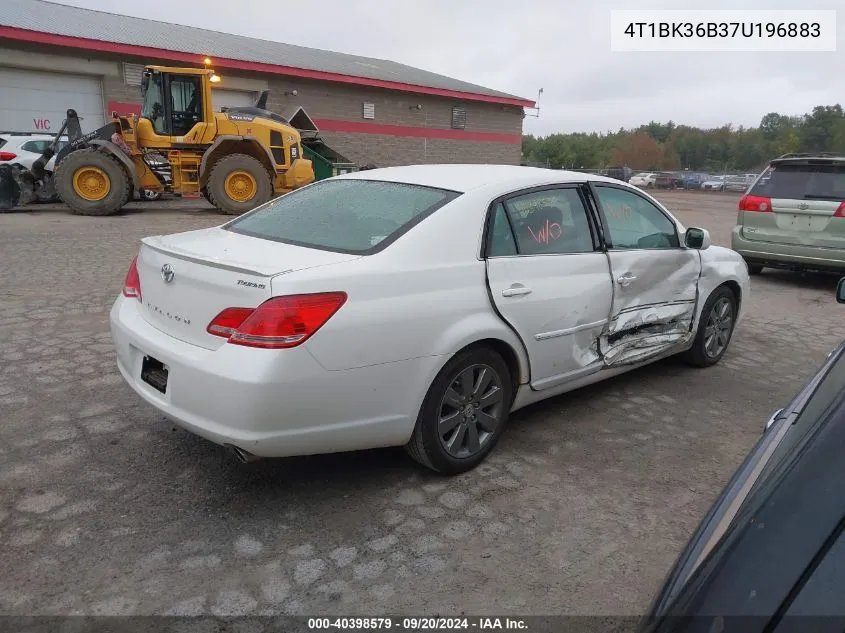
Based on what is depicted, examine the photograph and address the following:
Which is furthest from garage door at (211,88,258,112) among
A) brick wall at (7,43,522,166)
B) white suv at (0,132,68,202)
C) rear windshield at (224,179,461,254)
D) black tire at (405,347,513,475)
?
black tire at (405,347,513,475)

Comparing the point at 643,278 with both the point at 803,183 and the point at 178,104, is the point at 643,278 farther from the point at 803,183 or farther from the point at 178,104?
the point at 178,104

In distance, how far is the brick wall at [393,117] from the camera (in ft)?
67.6

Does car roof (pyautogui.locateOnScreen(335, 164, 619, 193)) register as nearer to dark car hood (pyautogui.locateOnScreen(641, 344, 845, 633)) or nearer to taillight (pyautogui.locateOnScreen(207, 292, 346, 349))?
taillight (pyautogui.locateOnScreen(207, 292, 346, 349))

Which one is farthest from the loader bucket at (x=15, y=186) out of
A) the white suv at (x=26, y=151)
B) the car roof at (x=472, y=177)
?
the car roof at (x=472, y=177)

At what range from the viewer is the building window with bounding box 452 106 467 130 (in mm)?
25812

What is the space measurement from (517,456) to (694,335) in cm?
206

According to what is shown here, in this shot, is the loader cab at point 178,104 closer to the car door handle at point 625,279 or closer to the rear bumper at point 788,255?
the rear bumper at point 788,255

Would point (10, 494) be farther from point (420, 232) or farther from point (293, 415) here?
point (420, 232)

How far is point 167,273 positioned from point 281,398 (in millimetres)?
928

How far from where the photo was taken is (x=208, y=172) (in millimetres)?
13867

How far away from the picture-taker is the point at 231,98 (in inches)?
805

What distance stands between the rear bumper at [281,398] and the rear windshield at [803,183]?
7.21 metres

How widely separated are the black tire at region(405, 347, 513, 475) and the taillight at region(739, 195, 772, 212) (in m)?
6.61

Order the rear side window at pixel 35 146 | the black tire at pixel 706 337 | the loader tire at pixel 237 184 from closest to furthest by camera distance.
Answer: the black tire at pixel 706 337
the loader tire at pixel 237 184
the rear side window at pixel 35 146
